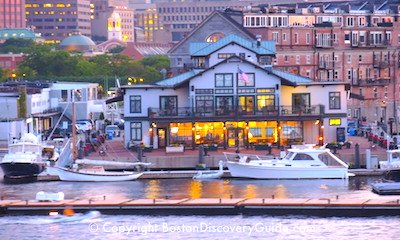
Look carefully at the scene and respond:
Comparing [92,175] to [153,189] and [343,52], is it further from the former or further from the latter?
[343,52]

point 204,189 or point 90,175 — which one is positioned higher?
point 90,175

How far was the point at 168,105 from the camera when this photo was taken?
4252 inches

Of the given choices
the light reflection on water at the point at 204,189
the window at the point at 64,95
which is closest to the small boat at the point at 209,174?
the light reflection on water at the point at 204,189

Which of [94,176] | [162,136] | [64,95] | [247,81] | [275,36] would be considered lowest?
[94,176]

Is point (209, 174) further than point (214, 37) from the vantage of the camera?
No

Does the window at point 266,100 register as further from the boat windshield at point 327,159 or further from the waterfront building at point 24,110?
the waterfront building at point 24,110

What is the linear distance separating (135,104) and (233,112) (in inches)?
269

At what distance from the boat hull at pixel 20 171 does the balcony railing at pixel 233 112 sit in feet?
37.2

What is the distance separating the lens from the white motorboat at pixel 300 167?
93125 millimetres

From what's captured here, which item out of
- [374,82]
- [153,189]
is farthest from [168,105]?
[374,82]

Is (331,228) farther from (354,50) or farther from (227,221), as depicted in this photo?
(354,50)

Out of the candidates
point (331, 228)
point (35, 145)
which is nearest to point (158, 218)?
point (331, 228)

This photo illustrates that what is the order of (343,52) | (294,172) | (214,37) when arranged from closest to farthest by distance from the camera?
(294,172)
(343,52)
(214,37)

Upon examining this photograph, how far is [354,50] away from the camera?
144 m
